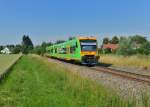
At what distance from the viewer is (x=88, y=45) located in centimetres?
4038

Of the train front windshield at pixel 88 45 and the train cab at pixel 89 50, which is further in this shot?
the train front windshield at pixel 88 45

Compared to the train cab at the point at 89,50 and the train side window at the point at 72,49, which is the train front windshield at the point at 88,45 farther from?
the train side window at the point at 72,49

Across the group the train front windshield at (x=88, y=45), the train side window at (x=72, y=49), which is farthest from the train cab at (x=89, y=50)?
the train side window at (x=72, y=49)

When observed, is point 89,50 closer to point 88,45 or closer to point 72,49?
point 88,45

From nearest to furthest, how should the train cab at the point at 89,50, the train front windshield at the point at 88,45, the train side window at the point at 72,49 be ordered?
the train cab at the point at 89,50 < the train front windshield at the point at 88,45 < the train side window at the point at 72,49

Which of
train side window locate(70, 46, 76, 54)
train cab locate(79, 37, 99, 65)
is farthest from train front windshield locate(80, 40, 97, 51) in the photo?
train side window locate(70, 46, 76, 54)

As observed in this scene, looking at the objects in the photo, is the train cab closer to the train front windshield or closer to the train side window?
the train front windshield

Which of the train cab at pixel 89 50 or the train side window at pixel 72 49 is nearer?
the train cab at pixel 89 50

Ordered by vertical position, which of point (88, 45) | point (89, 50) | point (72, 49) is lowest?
point (89, 50)

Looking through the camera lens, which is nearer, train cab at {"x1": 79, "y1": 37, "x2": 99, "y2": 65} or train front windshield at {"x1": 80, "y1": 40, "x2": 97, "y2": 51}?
train cab at {"x1": 79, "y1": 37, "x2": 99, "y2": 65}

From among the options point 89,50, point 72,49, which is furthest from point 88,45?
point 72,49

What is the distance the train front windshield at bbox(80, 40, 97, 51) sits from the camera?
40031mm

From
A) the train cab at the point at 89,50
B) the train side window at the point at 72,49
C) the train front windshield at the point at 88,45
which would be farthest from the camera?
the train side window at the point at 72,49

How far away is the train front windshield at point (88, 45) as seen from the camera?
40.0 meters
